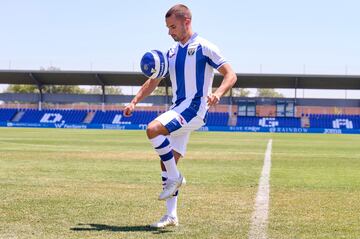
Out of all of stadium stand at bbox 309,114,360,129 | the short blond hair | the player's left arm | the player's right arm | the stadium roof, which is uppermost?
the short blond hair

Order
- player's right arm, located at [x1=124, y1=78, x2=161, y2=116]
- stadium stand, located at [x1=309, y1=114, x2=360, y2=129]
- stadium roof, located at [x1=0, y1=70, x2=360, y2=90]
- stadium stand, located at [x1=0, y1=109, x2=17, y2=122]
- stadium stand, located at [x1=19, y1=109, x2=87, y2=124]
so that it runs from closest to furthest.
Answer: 1. player's right arm, located at [x1=124, y1=78, x2=161, y2=116]
2. stadium roof, located at [x1=0, y1=70, x2=360, y2=90]
3. stadium stand, located at [x1=309, y1=114, x2=360, y2=129]
4. stadium stand, located at [x1=19, y1=109, x2=87, y2=124]
5. stadium stand, located at [x1=0, y1=109, x2=17, y2=122]

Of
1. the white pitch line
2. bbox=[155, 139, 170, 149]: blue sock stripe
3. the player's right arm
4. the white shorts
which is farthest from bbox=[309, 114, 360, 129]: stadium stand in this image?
bbox=[155, 139, 170, 149]: blue sock stripe

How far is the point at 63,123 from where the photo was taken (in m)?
70.5

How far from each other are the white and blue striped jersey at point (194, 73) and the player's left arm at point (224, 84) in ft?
0.22

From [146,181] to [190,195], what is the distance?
7.35ft

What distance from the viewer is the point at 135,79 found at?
234ft

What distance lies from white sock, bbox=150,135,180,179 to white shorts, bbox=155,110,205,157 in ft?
0.42

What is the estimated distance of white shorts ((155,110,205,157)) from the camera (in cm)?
629

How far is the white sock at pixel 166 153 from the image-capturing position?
629 cm

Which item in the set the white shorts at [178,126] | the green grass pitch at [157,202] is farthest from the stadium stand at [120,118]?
the white shorts at [178,126]

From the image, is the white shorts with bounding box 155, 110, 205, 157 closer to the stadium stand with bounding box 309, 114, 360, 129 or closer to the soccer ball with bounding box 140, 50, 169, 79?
the soccer ball with bounding box 140, 50, 169, 79

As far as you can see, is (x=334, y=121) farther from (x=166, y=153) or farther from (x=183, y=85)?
(x=166, y=153)

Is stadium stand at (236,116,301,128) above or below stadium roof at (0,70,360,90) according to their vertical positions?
below

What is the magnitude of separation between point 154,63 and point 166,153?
0.97 m
